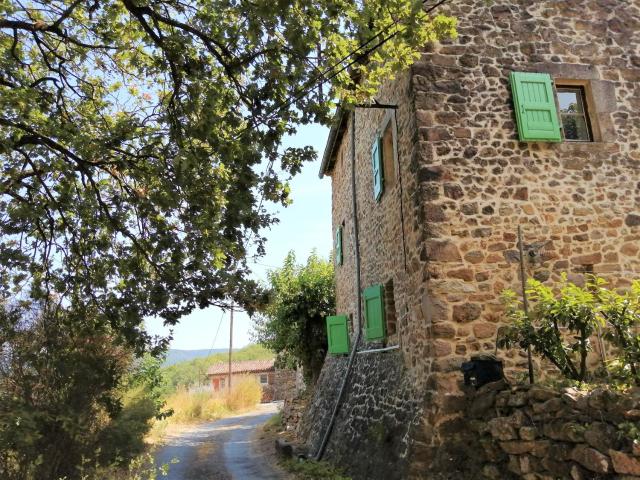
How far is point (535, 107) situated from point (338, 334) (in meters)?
6.92

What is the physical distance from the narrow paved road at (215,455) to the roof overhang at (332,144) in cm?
783

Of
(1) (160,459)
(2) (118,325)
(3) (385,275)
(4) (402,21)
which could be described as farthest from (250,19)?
(1) (160,459)

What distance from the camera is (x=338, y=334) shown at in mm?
12117

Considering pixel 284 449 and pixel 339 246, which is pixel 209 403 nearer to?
pixel 284 449

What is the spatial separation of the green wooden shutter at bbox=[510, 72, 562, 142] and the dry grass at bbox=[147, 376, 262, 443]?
45.3ft

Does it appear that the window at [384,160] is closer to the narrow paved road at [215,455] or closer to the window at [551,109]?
the window at [551,109]

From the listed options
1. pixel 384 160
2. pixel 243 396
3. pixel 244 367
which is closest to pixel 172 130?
pixel 384 160

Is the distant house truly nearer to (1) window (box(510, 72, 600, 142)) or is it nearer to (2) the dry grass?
(2) the dry grass

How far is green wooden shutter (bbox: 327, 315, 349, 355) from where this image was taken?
1190 centimetres

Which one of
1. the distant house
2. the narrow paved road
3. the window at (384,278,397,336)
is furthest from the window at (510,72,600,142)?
the distant house

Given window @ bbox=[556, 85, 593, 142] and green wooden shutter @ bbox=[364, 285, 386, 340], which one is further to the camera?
green wooden shutter @ bbox=[364, 285, 386, 340]

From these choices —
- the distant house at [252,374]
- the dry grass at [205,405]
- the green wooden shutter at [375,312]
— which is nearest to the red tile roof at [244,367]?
the distant house at [252,374]

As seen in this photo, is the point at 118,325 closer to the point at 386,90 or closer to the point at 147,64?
the point at 147,64

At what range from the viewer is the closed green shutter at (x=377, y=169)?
29.3ft
